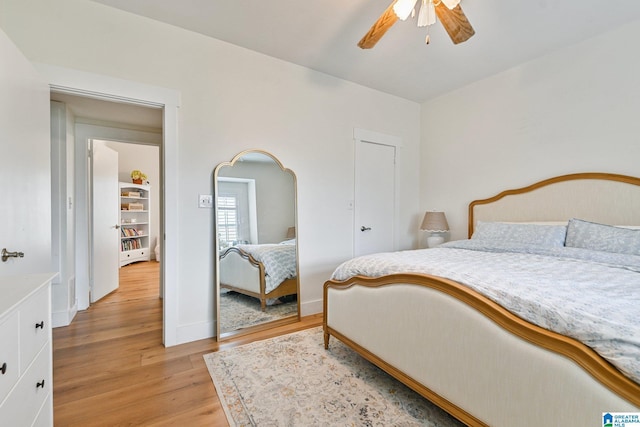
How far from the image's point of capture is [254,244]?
2746mm

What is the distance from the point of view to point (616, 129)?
7.88 ft

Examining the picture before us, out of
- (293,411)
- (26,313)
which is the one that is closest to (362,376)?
(293,411)

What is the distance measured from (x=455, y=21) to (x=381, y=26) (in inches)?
17.4

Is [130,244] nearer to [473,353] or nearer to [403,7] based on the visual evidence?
[403,7]

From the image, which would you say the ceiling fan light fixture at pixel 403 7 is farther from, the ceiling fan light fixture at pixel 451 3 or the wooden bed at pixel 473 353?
the wooden bed at pixel 473 353

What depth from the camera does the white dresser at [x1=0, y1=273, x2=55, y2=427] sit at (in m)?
0.83

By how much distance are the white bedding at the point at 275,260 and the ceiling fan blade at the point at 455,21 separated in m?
2.18

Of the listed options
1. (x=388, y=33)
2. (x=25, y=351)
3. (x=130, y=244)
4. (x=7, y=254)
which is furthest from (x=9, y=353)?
(x=130, y=244)

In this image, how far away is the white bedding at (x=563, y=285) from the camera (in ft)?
2.86

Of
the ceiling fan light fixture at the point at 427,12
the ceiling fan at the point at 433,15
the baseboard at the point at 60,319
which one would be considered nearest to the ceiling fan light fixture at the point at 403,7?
the ceiling fan at the point at 433,15

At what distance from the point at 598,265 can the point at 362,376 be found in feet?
5.38

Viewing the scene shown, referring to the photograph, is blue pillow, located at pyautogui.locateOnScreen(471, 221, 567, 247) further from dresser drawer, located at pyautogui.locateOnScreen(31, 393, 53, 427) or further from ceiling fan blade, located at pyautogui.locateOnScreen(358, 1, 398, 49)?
dresser drawer, located at pyautogui.locateOnScreen(31, 393, 53, 427)

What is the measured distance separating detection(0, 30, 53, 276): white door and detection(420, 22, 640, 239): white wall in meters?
3.86

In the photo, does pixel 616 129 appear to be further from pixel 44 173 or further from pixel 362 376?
pixel 44 173
